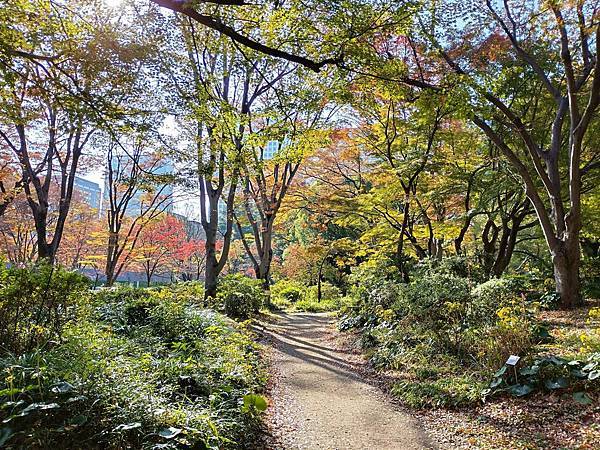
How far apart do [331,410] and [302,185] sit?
39.1 ft

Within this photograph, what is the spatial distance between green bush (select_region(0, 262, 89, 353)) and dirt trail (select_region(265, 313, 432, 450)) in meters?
2.54

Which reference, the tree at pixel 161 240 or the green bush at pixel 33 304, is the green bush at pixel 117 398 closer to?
the green bush at pixel 33 304

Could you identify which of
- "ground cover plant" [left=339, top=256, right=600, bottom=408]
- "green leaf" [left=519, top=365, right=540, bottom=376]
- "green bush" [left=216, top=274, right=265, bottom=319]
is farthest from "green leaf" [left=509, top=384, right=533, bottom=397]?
"green bush" [left=216, top=274, right=265, bottom=319]

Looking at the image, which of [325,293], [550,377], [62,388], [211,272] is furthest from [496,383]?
[325,293]

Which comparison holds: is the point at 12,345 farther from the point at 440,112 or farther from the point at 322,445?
the point at 440,112

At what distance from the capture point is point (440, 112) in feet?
29.8

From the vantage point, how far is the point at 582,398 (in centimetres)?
385

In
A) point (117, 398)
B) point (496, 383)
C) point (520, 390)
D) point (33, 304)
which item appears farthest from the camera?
point (496, 383)

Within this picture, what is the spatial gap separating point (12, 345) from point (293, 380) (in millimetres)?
3702

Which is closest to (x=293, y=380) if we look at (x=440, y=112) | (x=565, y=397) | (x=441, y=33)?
(x=565, y=397)

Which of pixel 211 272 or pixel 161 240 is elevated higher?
pixel 161 240

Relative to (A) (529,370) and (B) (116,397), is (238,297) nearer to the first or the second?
(A) (529,370)

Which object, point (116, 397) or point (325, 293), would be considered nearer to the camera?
point (116, 397)

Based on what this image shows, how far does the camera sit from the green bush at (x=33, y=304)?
379cm
